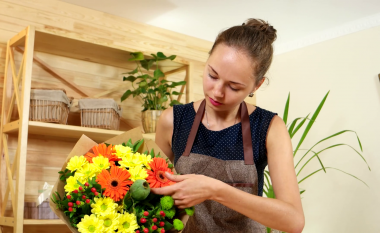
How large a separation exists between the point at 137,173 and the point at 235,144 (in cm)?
53

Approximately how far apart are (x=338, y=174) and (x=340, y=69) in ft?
3.07

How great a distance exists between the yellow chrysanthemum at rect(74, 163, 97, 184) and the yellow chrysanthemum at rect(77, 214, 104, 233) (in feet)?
0.32

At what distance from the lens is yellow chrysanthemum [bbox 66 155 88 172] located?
0.94m

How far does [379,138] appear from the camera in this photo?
3.32 metres

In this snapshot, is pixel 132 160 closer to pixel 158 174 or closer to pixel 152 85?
pixel 158 174

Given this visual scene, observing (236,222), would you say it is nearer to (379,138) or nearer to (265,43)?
(265,43)

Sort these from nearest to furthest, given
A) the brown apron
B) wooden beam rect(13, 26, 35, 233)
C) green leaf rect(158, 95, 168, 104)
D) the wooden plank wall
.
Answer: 1. the brown apron
2. wooden beam rect(13, 26, 35, 233)
3. the wooden plank wall
4. green leaf rect(158, 95, 168, 104)

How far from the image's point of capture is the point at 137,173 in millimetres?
943

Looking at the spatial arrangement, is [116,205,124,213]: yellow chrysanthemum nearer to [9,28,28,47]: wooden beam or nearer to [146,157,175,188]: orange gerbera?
[146,157,175,188]: orange gerbera

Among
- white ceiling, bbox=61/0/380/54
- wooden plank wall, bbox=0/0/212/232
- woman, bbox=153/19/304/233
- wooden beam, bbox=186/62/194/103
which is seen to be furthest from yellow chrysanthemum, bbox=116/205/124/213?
white ceiling, bbox=61/0/380/54

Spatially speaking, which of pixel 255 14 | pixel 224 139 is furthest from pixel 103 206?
pixel 255 14

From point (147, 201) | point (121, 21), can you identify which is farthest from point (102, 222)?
point (121, 21)

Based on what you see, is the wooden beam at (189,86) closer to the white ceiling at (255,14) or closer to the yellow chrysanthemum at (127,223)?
the white ceiling at (255,14)

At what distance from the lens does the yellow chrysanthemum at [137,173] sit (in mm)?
937
